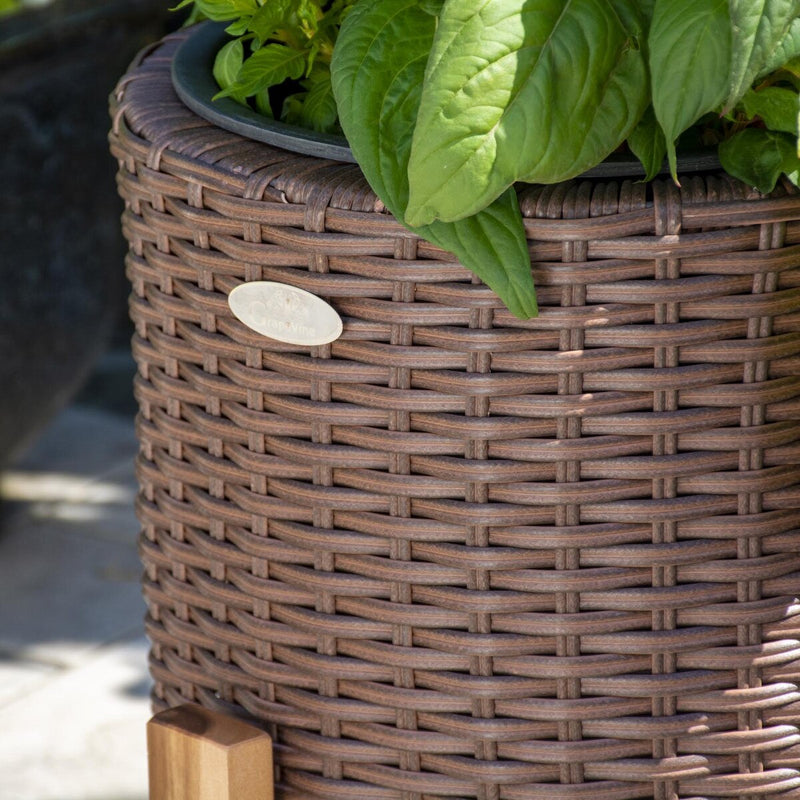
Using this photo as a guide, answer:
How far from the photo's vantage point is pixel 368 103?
76cm

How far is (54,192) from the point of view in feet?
7.23

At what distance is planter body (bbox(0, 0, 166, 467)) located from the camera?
2119mm

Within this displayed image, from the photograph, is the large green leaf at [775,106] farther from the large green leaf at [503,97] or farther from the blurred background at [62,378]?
the blurred background at [62,378]

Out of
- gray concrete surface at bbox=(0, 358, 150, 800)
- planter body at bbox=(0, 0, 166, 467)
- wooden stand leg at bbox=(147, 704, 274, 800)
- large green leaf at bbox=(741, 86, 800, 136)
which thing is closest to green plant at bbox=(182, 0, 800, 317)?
large green leaf at bbox=(741, 86, 800, 136)

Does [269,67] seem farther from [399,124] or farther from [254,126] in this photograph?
[399,124]

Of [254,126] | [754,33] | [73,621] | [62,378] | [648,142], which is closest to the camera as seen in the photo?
[754,33]

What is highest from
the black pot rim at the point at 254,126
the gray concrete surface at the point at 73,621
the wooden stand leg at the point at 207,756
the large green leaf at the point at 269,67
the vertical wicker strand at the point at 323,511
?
the large green leaf at the point at 269,67

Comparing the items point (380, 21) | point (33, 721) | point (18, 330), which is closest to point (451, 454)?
point (380, 21)

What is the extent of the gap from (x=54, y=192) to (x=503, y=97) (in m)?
1.64

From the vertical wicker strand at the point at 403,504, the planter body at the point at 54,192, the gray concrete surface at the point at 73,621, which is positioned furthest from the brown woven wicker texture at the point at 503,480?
the planter body at the point at 54,192

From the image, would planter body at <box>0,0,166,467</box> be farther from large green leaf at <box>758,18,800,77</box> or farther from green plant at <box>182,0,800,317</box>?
large green leaf at <box>758,18,800,77</box>

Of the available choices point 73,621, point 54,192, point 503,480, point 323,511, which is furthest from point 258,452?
point 54,192

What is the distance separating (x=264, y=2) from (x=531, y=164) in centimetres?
24

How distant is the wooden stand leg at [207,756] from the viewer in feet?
2.87
